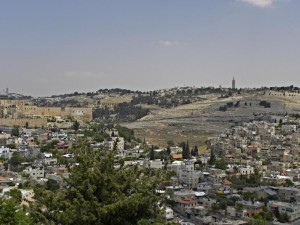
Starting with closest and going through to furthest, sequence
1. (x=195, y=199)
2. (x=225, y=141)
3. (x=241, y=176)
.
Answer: (x=195, y=199) → (x=241, y=176) → (x=225, y=141)

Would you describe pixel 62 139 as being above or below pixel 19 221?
below

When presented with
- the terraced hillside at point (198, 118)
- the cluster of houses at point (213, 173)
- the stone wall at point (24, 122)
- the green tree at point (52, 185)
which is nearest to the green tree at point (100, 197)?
the cluster of houses at point (213, 173)

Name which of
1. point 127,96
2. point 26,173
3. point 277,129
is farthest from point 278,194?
point 127,96

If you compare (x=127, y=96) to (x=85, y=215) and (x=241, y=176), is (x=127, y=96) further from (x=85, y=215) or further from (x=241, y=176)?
(x=85, y=215)

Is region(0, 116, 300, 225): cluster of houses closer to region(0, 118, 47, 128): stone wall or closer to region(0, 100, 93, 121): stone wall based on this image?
region(0, 118, 47, 128): stone wall

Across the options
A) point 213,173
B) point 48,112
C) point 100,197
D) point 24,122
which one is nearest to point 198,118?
point 48,112

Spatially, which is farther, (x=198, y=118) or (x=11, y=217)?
(x=198, y=118)

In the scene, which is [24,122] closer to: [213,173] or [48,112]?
[48,112]

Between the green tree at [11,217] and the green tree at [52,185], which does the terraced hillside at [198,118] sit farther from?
the green tree at [11,217]

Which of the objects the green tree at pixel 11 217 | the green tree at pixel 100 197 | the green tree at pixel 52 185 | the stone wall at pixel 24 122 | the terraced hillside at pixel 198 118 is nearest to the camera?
the green tree at pixel 100 197

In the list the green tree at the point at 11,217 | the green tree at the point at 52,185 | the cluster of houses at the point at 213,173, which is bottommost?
the cluster of houses at the point at 213,173

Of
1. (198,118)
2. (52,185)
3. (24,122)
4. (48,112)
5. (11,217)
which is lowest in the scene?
(52,185)
